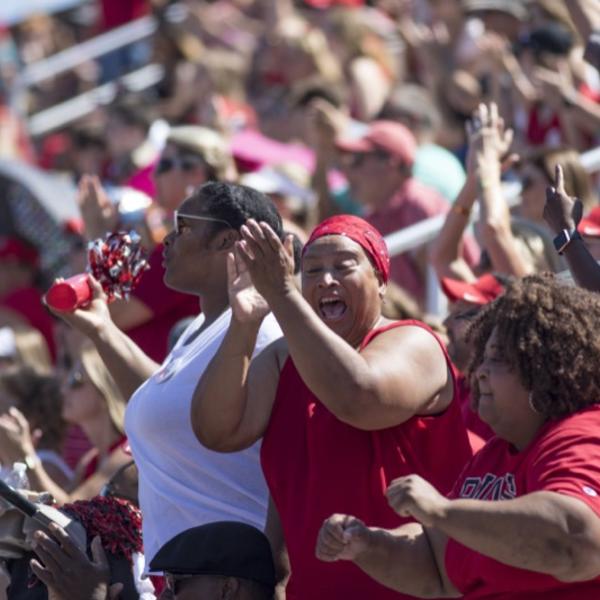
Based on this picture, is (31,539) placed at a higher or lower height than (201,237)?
lower

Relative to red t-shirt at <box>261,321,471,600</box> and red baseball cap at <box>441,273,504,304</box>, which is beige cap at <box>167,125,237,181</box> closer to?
red baseball cap at <box>441,273,504,304</box>

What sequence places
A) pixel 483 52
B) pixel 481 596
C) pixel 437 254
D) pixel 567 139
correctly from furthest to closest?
pixel 483 52 < pixel 567 139 < pixel 437 254 < pixel 481 596

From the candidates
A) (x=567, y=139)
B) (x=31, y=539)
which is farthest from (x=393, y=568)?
(x=567, y=139)

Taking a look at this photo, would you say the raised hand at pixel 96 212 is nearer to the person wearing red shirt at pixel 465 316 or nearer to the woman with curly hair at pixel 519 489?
the person wearing red shirt at pixel 465 316

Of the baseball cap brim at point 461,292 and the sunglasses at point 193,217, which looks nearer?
the sunglasses at point 193,217

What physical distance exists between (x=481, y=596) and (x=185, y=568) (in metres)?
0.87

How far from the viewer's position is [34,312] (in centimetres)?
938

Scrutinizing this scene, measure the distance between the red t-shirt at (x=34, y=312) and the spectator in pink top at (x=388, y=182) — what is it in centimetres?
225

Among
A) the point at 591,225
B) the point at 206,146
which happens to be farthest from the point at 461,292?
the point at 206,146

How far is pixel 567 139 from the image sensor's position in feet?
27.7

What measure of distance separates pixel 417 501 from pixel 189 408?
1114 mm

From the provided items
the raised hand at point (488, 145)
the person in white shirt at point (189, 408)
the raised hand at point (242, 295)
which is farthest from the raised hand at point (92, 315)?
the raised hand at point (488, 145)

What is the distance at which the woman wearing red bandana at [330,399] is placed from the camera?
13.5 ft

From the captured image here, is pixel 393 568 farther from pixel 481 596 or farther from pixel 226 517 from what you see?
pixel 226 517
